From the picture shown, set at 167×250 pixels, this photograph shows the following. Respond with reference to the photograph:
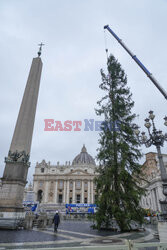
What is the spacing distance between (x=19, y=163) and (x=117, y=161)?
7.66 m

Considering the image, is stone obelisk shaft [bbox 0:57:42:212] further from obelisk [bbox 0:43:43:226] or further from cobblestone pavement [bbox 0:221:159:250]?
cobblestone pavement [bbox 0:221:159:250]

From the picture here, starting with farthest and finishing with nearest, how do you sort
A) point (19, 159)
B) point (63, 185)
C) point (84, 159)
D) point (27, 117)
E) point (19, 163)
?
point (84, 159) → point (63, 185) → point (27, 117) → point (19, 159) → point (19, 163)

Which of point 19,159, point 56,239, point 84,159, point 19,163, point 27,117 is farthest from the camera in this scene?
point 84,159

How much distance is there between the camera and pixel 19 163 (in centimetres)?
1234

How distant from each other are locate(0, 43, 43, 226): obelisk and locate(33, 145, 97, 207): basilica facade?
7948 cm

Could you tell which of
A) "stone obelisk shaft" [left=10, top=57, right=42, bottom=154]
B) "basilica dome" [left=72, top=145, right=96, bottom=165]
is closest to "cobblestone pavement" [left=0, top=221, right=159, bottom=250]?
"stone obelisk shaft" [left=10, top=57, right=42, bottom=154]

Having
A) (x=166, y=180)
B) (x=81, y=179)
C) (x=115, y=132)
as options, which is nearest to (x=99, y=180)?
(x=115, y=132)

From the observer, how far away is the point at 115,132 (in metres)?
14.4

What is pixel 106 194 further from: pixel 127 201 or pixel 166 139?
pixel 166 139

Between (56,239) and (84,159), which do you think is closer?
(56,239)

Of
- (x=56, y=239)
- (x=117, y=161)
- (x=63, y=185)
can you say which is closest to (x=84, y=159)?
(x=63, y=185)

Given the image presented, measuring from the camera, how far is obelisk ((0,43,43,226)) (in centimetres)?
1129

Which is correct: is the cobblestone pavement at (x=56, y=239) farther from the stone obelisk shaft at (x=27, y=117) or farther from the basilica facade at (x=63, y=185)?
the basilica facade at (x=63, y=185)

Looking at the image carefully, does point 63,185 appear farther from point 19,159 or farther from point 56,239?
point 56,239
